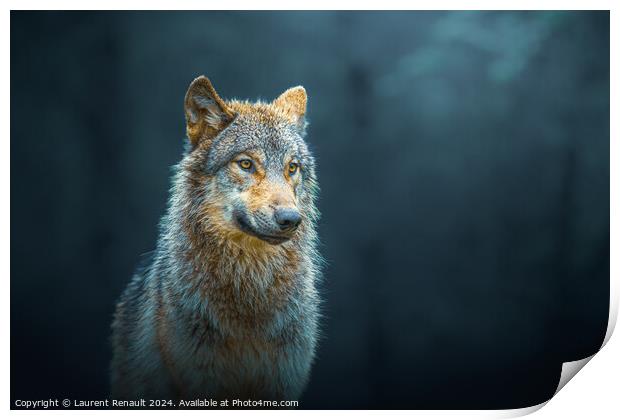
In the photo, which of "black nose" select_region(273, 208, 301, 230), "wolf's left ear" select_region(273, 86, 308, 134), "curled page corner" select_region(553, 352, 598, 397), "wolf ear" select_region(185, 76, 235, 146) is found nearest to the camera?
"black nose" select_region(273, 208, 301, 230)

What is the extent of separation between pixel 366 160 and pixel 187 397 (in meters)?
2.17

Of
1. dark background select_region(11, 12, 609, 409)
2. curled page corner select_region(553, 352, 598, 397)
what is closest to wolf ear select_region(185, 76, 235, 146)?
dark background select_region(11, 12, 609, 409)

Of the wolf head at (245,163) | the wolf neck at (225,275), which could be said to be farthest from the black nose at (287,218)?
the wolf neck at (225,275)

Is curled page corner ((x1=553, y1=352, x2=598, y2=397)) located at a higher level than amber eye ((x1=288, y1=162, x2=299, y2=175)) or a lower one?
lower

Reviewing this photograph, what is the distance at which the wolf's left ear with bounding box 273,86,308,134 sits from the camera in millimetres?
4508

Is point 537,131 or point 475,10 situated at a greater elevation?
point 475,10

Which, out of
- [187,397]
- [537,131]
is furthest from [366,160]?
[187,397]

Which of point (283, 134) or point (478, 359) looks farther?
point (478, 359)

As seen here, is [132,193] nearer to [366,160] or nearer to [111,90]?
[111,90]

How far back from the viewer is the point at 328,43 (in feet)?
15.3

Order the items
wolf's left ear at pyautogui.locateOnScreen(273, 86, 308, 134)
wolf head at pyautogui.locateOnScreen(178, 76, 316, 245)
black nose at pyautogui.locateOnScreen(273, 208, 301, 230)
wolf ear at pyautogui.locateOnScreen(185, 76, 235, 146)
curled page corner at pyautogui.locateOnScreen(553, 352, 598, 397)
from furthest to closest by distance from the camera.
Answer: curled page corner at pyautogui.locateOnScreen(553, 352, 598, 397)
wolf's left ear at pyautogui.locateOnScreen(273, 86, 308, 134)
wolf ear at pyautogui.locateOnScreen(185, 76, 235, 146)
wolf head at pyautogui.locateOnScreen(178, 76, 316, 245)
black nose at pyautogui.locateOnScreen(273, 208, 301, 230)

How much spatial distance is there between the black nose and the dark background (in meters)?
0.87

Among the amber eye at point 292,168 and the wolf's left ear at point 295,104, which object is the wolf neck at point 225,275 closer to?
the amber eye at point 292,168

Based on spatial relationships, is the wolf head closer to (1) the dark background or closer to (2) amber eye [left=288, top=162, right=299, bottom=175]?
(2) amber eye [left=288, top=162, right=299, bottom=175]
